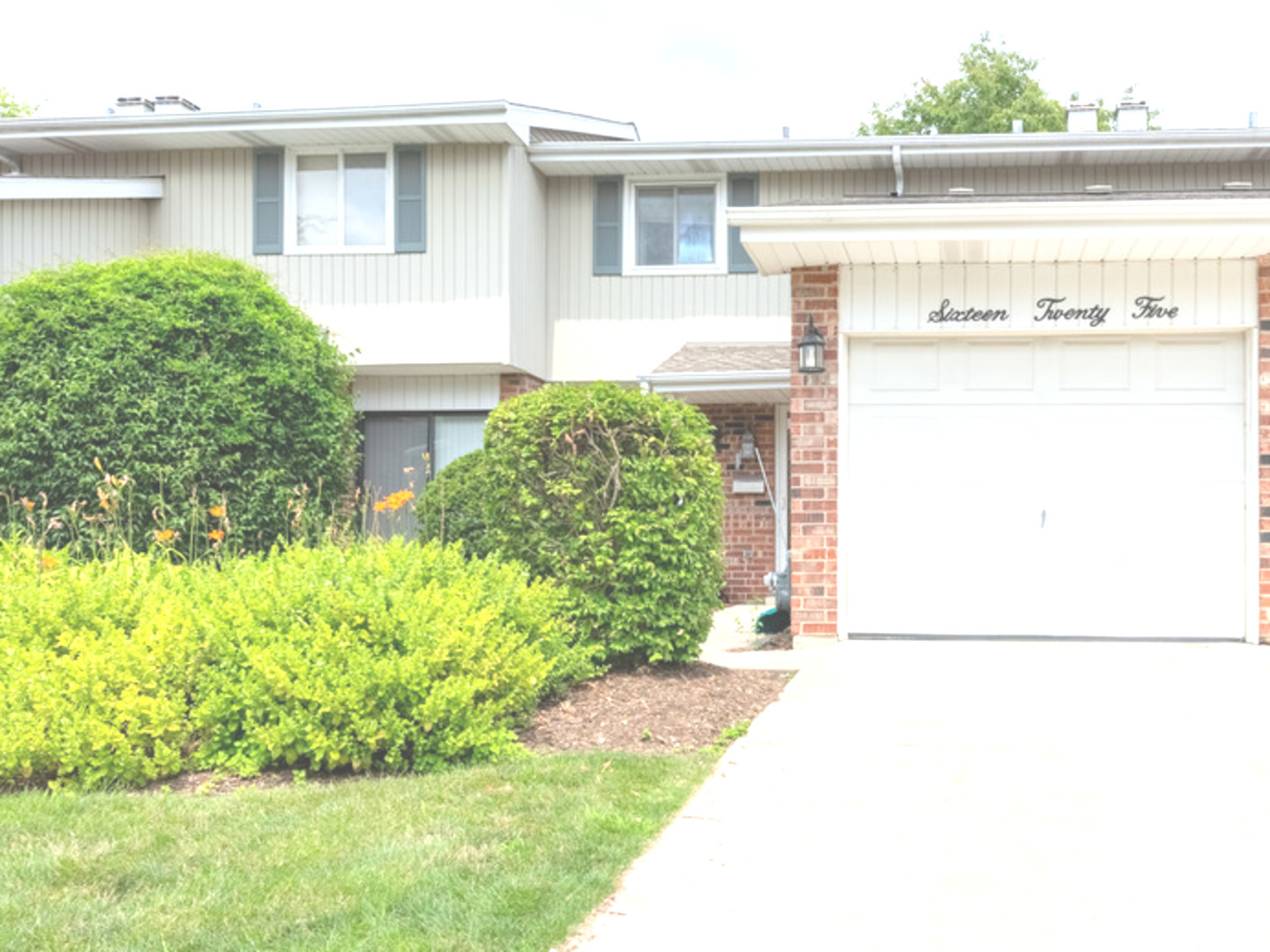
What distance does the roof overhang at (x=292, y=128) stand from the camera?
15.1 m

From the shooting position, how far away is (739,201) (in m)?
16.6

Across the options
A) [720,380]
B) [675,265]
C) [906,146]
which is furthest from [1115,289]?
[675,265]

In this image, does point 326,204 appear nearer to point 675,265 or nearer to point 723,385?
point 675,265

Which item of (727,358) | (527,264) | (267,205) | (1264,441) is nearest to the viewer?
(1264,441)

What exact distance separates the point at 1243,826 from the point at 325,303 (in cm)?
1305

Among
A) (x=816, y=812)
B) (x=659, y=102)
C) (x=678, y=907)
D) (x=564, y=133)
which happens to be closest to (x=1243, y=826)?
(x=816, y=812)

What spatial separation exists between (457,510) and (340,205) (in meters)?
5.80

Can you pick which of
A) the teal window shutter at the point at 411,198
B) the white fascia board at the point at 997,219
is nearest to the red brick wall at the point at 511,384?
the teal window shutter at the point at 411,198

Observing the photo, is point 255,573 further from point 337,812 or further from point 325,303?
point 325,303

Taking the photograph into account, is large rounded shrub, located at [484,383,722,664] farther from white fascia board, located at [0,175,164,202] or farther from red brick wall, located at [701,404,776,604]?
white fascia board, located at [0,175,164,202]

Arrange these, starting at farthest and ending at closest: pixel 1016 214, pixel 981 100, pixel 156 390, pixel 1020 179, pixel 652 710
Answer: pixel 981 100 → pixel 1020 179 → pixel 156 390 → pixel 1016 214 → pixel 652 710

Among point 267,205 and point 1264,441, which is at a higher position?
point 267,205

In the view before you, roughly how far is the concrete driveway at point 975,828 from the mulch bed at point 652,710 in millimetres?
284

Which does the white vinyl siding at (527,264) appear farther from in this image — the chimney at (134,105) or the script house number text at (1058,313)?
the script house number text at (1058,313)
